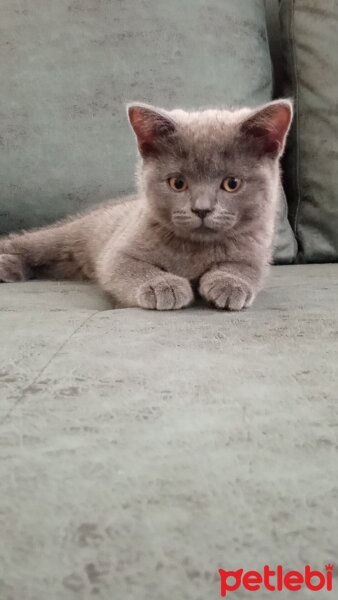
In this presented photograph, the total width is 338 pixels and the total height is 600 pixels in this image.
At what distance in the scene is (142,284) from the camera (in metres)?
1.17

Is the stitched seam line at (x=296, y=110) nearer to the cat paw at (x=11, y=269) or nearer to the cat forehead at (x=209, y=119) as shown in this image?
the cat forehead at (x=209, y=119)

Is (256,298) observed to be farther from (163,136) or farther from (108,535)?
(108,535)

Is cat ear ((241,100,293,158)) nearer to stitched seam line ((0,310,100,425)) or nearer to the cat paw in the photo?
stitched seam line ((0,310,100,425))

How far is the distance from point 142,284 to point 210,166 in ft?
0.84

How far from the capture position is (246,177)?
122cm

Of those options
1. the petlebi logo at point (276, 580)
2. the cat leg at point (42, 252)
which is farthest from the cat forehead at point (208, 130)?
the petlebi logo at point (276, 580)

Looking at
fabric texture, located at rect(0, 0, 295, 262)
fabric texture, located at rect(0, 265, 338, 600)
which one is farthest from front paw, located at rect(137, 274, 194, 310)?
fabric texture, located at rect(0, 0, 295, 262)

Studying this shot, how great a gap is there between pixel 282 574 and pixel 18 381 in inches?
14.5

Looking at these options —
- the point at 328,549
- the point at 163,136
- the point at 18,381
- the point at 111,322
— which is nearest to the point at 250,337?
the point at 111,322

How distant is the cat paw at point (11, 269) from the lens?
1.52 meters

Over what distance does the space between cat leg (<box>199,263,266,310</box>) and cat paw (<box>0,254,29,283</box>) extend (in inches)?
21.5

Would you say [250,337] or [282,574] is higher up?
[282,574]

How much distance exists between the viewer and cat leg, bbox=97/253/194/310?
1.10m

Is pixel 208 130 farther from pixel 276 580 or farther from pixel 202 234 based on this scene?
pixel 276 580
